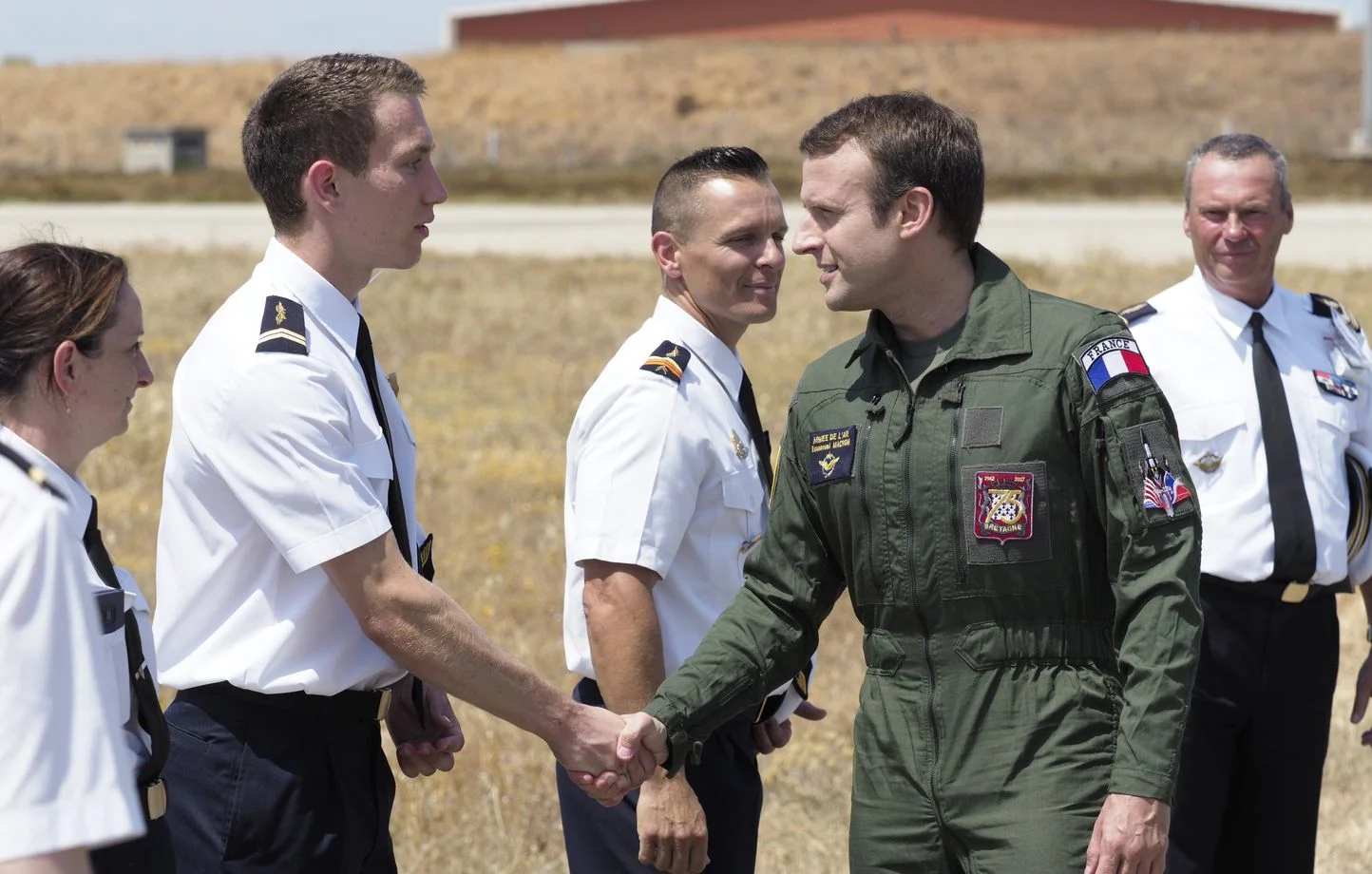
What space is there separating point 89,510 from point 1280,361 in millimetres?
3157

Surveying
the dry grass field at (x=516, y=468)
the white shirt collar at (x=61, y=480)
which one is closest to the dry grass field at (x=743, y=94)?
the dry grass field at (x=516, y=468)

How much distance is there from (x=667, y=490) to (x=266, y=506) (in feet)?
2.81

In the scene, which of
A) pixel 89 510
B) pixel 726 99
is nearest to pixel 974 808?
pixel 89 510

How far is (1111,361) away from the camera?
2871mm

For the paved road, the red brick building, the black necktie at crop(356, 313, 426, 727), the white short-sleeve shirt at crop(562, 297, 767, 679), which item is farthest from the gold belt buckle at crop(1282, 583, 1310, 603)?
the red brick building

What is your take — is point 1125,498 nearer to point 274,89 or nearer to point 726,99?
point 274,89

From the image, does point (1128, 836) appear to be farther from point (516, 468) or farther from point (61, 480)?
point (516, 468)

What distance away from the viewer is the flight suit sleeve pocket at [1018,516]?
114 inches

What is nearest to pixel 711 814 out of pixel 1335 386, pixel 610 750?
pixel 610 750

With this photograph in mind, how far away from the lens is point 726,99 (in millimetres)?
53500

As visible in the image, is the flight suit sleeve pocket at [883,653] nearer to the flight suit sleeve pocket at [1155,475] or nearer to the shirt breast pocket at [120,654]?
the flight suit sleeve pocket at [1155,475]

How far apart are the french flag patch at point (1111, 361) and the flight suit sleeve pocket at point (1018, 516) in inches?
7.1

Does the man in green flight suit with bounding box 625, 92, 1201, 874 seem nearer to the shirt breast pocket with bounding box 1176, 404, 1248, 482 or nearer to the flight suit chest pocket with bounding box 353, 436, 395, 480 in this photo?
the flight suit chest pocket with bounding box 353, 436, 395, 480

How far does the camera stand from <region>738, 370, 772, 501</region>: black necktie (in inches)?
146
